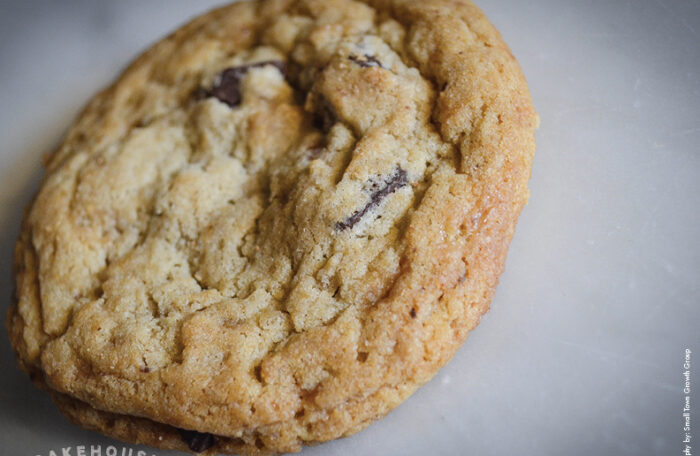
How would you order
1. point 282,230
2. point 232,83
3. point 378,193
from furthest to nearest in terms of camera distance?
point 232,83, point 282,230, point 378,193

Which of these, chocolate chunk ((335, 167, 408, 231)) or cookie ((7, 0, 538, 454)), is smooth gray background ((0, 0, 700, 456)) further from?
chocolate chunk ((335, 167, 408, 231))

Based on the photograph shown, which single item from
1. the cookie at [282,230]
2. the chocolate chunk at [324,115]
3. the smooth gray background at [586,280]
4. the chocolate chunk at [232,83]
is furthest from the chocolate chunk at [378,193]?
the chocolate chunk at [232,83]

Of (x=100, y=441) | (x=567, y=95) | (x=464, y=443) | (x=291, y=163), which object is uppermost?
(x=567, y=95)

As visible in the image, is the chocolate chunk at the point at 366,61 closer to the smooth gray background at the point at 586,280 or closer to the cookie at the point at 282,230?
the cookie at the point at 282,230

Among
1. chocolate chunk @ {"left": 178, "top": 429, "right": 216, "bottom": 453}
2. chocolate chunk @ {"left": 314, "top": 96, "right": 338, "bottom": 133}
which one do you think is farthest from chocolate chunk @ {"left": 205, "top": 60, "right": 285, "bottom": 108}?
chocolate chunk @ {"left": 178, "top": 429, "right": 216, "bottom": 453}

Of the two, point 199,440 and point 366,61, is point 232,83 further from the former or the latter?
point 199,440

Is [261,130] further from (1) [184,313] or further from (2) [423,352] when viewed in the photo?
(2) [423,352]

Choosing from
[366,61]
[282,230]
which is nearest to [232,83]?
[366,61]

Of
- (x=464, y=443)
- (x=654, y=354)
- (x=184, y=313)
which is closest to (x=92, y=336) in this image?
(x=184, y=313)
